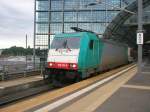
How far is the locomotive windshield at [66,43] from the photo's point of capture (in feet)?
61.7

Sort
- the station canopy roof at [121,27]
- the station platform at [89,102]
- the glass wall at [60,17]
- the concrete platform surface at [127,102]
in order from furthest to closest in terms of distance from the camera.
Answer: the station canopy roof at [121,27], the glass wall at [60,17], the concrete platform surface at [127,102], the station platform at [89,102]

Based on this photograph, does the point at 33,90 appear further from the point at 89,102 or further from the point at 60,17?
the point at 60,17

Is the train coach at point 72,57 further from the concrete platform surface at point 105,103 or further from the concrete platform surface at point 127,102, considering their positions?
the concrete platform surface at point 105,103

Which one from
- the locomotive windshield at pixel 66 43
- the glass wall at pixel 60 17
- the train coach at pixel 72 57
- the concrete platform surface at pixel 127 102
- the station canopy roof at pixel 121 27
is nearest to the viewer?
the concrete platform surface at pixel 127 102

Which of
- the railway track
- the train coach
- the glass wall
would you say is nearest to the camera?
the railway track

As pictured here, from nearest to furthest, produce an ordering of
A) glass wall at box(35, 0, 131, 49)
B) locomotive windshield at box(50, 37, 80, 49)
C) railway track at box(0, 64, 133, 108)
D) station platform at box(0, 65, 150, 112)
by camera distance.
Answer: station platform at box(0, 65, 150, 112), railway track at box(0, 64, 133, 108), locomotive windshield at box(50, 37, 80, 49), glass wall at box(35, 0, 131, 49)

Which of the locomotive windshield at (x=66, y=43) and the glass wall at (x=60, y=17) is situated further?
the glass wall at (x=60, y=17)

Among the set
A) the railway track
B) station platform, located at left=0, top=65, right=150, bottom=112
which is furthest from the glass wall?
station platform, located at left=0, top=65, right=150, bottom=112

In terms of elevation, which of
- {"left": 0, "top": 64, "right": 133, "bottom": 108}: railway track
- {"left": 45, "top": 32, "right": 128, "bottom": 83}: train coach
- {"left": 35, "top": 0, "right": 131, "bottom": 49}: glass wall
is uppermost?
{"left": 35, "top": 0, "right": 131, "bottom": 49}: glass wall

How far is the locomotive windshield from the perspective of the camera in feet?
61.7

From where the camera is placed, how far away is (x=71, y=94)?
1160 cm

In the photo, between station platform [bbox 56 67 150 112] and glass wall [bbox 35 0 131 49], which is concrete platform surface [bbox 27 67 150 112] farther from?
glass wall [bbox 35 0 131 49]

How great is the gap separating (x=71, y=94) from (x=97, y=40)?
981 centimetres

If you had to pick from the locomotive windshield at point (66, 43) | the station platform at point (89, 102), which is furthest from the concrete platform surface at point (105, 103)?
the locomotive windshield at point (66, 43)
